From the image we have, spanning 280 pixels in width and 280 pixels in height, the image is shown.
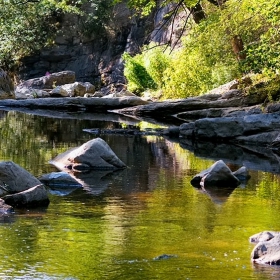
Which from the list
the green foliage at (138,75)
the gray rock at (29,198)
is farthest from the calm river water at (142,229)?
the green foliage at (138,75)

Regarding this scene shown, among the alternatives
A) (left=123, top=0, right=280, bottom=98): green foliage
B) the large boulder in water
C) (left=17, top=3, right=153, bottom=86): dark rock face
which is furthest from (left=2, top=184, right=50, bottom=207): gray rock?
(left=17, top=3, right=153, bottom=86): dark rock face

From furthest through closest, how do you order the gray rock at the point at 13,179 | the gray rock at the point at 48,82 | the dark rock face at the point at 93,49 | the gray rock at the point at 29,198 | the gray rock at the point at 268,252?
the dark rock face at the point at 93,49 → the gray rock at the point at 48,82 → the gray rock at the point at 13,179 → the gray rock at the point at 29,198 → the gray rock at the point at 268,252

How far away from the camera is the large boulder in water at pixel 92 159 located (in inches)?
494

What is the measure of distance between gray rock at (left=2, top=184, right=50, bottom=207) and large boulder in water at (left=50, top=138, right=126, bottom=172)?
3.43 meters

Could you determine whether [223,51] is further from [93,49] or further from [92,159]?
[93,49]

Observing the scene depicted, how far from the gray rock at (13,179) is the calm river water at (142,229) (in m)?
0.40

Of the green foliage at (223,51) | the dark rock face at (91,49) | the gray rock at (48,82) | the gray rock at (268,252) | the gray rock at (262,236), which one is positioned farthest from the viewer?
the dark rock face at (91,49)

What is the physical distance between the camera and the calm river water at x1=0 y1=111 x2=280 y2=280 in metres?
6.15

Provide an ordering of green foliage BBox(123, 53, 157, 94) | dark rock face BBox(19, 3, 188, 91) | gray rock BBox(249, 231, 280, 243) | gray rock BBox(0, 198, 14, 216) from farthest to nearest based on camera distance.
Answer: dark rock face BBox(19, 3, 188, 91) → green foliage BBox(123, 53, 157, 94) → gray rock BBox(0, 198, 14, 216) → gray rock BBox(249, 231, 280, 243)

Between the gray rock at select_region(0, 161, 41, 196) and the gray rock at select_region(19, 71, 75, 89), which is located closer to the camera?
the gray rock at select_region(0, 161, 41, 196)

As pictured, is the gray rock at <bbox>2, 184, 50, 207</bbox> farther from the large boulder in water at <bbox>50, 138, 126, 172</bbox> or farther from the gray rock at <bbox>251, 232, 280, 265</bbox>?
the large boulder in water at <bbox>50, 138, 126, 172</bbox>

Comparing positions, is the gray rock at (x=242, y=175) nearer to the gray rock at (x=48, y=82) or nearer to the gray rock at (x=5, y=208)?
the gray rock at (x=5, y=208)

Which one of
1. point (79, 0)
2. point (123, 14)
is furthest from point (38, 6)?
point (123, 14)

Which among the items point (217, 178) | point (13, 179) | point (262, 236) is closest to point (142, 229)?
point (262, 236)
